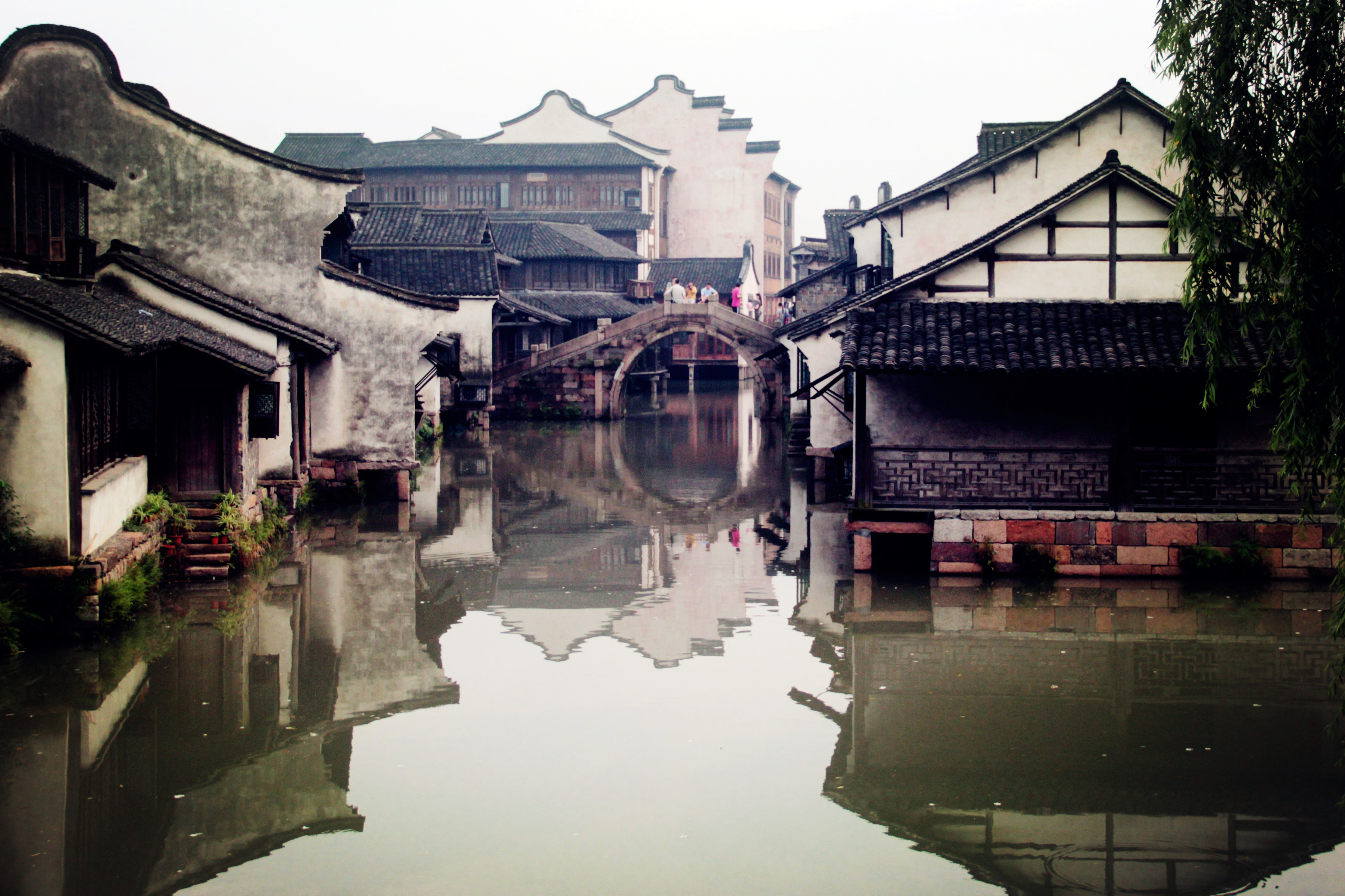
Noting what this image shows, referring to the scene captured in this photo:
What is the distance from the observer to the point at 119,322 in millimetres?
15883

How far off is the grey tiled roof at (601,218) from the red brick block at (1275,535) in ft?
193

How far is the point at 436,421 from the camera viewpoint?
42.1 metres

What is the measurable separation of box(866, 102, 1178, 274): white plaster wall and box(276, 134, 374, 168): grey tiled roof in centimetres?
5708

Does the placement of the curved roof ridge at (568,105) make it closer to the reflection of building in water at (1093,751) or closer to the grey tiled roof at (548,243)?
the grey tiled roof at (548,243)

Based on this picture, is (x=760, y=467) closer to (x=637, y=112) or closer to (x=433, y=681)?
(x=433, y=681)

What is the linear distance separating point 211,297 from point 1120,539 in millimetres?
13682

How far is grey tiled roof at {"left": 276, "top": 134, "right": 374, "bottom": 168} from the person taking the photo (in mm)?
79375

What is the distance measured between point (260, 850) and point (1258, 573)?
13.8 metres

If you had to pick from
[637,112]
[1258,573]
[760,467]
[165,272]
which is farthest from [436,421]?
[637,112]

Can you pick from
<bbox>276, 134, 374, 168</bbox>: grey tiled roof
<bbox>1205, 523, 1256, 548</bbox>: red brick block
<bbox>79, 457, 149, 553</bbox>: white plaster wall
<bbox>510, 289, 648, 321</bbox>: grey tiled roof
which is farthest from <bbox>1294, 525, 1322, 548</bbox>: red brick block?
<bbox>276, 134, 374, 168</bbox>: grey tiled roof

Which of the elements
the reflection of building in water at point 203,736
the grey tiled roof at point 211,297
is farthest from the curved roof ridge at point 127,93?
the reflection of building in water at point 203,736

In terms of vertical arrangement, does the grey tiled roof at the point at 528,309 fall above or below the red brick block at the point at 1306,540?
above

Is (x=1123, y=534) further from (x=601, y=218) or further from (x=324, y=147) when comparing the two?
(x=324, y=147)

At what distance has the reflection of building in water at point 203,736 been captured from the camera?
9.20 metres
